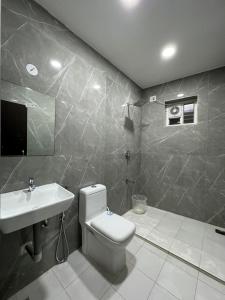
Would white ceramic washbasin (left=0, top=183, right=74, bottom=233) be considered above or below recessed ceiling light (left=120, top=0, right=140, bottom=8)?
below

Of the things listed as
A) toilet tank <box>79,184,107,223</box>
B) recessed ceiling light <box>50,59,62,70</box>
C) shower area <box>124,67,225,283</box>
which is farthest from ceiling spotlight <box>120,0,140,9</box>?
toilet tank <box>79,184,107,223</box>

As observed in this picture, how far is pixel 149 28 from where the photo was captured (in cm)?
157

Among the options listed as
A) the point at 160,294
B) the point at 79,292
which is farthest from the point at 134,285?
the point at 79,292

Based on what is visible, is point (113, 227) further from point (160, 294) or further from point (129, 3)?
point (129, 3)

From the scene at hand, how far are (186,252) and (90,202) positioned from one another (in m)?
1.35

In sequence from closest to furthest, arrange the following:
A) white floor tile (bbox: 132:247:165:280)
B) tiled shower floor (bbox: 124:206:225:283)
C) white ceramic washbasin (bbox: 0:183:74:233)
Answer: white ceramic washbasin (bbox: 0:183:74:233), white floor tile (bbox: 132:247:165:280), tiled shower floor (bbox: 124:206:225:283)

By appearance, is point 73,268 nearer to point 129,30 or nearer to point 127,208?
point 127,208

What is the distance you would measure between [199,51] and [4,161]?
2616mm

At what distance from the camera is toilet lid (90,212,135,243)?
1341 mm

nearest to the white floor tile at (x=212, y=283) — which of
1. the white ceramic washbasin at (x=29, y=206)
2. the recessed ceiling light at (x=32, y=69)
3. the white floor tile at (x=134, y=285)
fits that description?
the white floor tile at (x=134, y=285)

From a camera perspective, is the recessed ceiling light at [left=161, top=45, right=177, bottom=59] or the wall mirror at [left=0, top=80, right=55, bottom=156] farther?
the recessed ceiling light at [left=161, top=45, right=177, bottom=59]

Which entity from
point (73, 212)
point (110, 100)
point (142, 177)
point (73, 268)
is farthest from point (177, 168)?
point (73, 268)

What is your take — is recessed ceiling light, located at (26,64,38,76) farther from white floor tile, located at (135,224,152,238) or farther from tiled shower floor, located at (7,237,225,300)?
white floor tile, located at (135,224,152,238)

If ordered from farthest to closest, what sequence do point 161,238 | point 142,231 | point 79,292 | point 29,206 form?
point 142,231 < point 161,238 < point 79,292 < point 29,206
